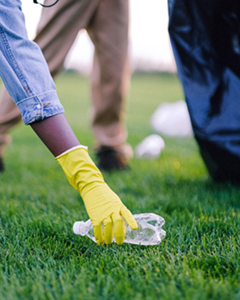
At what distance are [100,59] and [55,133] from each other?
132 cm

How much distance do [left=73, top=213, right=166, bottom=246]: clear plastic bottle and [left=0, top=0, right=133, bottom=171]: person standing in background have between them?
3.57 feet

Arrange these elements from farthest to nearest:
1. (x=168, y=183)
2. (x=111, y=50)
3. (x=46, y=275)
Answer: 1. (x=111, y=50)
2. (x=168, y=183)
3. (x=46, y=275)

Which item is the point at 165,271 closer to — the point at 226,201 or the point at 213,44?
the point at 226,201

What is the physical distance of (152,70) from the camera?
3388 cm

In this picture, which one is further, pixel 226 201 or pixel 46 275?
pixel 226 201

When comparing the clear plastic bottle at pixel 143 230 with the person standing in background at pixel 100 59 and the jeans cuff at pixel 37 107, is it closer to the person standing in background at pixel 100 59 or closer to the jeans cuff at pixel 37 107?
the jeans cuff at pixel 37 107

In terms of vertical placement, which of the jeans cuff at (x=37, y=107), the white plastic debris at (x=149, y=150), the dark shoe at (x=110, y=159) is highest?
the jeans cuff at (x=37, y=107)

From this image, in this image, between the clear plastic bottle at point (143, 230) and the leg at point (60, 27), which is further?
the leg at point (60, 27)

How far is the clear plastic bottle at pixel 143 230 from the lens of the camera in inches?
48.1

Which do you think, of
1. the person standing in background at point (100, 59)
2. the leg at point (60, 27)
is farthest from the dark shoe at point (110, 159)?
the leg at point (60, 27)

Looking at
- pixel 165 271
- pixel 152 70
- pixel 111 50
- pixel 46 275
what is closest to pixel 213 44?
pixel 111 50

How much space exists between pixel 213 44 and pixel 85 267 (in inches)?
53.0

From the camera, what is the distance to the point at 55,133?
1.16 meters

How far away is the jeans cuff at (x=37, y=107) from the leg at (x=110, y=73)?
4.08 ft
